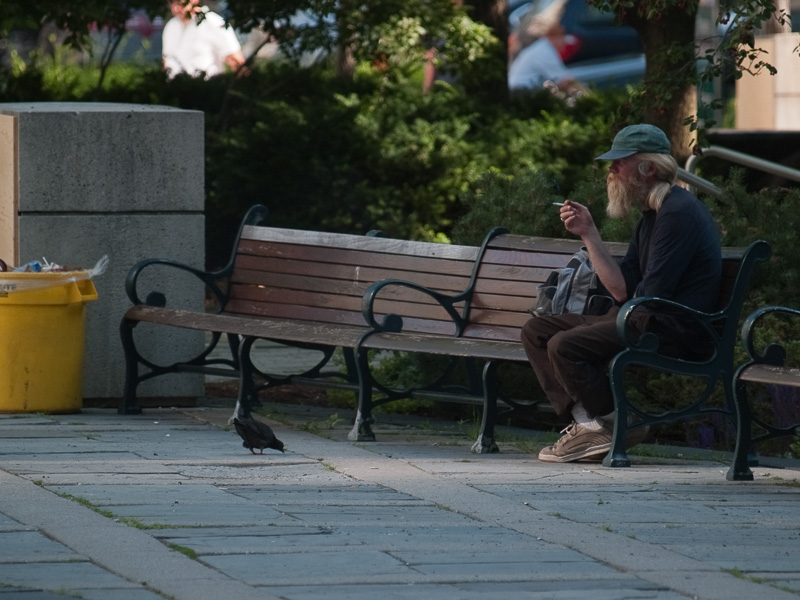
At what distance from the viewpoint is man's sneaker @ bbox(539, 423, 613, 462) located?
21.4ft

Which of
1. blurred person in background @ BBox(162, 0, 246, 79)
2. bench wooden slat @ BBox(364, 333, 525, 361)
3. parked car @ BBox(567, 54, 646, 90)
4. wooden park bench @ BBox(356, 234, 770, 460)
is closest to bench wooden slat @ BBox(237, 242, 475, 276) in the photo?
wooden park bench @ BBox(356, 234, 770, 460)

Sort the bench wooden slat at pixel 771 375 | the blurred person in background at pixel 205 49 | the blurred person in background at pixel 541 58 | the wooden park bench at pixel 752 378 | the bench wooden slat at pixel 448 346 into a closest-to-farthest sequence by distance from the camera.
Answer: the bench wooden slat at pixel 771 375 → the wooden park bench at pixel 752 378 → the bench wooden slat at pixel 448 346 → the blurred person in background at pixel 205 49 → the blurred person in background at pixel 541 58

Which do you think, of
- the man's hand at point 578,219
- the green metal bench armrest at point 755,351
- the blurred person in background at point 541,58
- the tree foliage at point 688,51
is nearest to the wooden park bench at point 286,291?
the man's hand at point 578,219

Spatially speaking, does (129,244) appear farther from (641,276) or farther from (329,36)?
(329,36)

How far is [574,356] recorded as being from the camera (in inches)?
252

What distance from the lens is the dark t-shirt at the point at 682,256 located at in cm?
636

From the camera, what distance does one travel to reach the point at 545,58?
77.7 ft

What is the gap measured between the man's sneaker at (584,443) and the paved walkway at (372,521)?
95mm

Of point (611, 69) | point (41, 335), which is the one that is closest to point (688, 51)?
point (41, 335)

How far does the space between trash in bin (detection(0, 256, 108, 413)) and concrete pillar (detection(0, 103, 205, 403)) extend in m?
0.34

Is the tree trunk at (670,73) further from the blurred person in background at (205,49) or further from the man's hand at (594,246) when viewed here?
the blurred person in background at (205,49)

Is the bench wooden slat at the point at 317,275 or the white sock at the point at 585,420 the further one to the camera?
the bench wooden slat at the point at 317,275

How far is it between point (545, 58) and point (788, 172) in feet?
46.7

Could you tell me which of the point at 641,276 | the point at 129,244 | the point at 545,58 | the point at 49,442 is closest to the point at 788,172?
the point at 641,276
